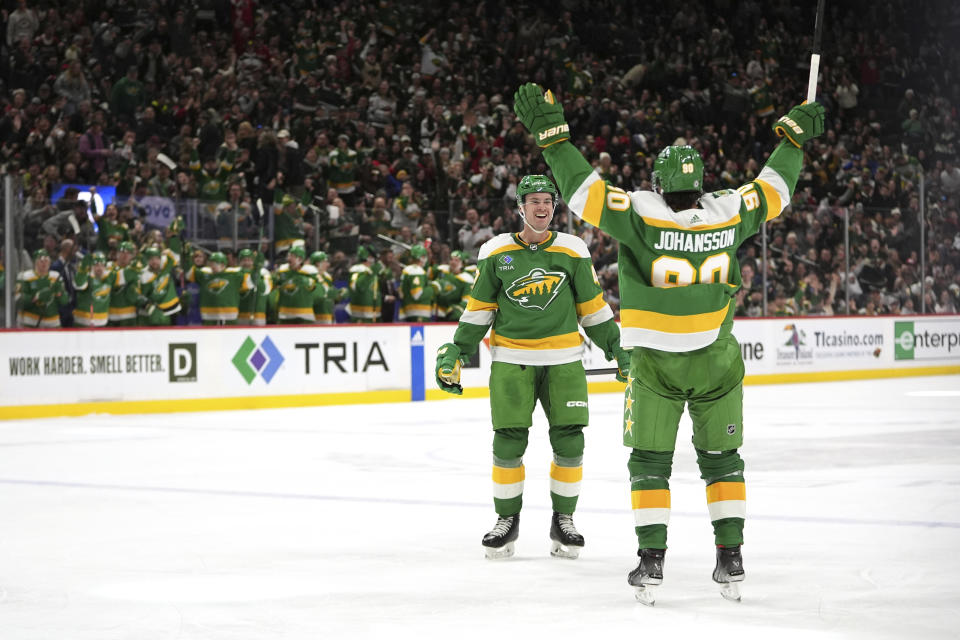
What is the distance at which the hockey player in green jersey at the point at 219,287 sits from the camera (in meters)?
14.9

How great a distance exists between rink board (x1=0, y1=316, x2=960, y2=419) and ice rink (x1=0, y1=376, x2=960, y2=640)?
2296 mm

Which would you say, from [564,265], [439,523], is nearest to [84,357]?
[439,523]

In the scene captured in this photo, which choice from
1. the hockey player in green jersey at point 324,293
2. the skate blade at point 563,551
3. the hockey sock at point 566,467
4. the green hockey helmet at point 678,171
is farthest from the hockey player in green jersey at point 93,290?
the green hockey helmet at point 678,171

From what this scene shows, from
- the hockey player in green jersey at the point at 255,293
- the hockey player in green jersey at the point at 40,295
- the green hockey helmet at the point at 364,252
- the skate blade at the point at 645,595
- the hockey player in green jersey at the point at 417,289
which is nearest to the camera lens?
the skate blade at the point at 645,595

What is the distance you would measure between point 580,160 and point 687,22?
76.7 feet

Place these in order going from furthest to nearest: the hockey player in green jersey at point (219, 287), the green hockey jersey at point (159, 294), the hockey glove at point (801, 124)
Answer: the hockey player in green jersey at point (219, 287) → the green hockey jersey at point (159, 294) → the hockey glove at point (801, 124)

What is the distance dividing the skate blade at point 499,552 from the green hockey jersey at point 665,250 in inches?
51.5

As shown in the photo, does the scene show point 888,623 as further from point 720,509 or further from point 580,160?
point 580,160

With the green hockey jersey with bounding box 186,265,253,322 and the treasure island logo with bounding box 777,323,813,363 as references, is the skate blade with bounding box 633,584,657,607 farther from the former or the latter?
the treasure island logo with bounding box 777,323,813,363

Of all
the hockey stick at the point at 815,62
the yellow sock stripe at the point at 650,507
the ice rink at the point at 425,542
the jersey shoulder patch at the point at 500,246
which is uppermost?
the hockey stick at the point at 815,62

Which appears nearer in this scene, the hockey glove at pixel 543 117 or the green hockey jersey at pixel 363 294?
the hockey glove at pixel 543 117

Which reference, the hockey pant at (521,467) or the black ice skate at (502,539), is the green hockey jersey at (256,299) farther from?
the black ice skate at (502,539)

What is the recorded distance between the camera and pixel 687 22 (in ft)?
89.5

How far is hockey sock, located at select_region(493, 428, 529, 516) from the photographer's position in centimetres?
602
